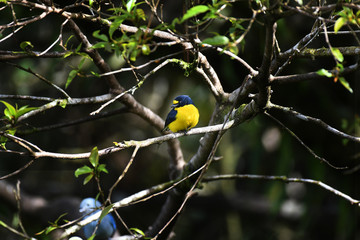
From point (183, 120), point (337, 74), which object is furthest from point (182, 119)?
point (337, 74)

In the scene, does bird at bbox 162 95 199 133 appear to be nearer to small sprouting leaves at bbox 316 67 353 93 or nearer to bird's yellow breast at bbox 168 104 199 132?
bird's yellow breast at bbox 168 104 199 132

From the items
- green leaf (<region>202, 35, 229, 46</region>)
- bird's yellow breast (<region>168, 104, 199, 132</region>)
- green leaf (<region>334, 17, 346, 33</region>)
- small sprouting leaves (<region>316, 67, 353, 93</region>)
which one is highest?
green leaf (<region>334, 17, 346, 33</region>)

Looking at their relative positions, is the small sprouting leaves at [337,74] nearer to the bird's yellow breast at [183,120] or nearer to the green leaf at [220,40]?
the green leaf at [220,40]

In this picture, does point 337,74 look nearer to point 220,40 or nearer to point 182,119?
point 220,40

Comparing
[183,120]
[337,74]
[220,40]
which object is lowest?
[183,120]

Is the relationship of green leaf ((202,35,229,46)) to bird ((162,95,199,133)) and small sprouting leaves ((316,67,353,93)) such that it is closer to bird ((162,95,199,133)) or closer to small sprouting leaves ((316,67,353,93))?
small sprouting leaves ((316,67,353,93))

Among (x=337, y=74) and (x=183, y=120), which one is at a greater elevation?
(x=337, y=74)

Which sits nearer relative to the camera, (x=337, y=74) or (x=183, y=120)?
(x=337, y=74)

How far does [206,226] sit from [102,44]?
4.39 m

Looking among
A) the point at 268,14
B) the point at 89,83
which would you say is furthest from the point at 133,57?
the point at 89,83

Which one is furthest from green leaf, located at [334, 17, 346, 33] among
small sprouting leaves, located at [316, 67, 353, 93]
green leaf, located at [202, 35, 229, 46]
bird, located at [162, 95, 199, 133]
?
bird, located at [162, 95, 199, 133]

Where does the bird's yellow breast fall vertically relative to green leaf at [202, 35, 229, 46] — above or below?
below

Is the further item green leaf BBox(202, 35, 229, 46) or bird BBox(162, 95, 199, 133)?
bird BBox(162, 95, 199, 133)

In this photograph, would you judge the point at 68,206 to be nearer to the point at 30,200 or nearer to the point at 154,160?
the point at 30,200
